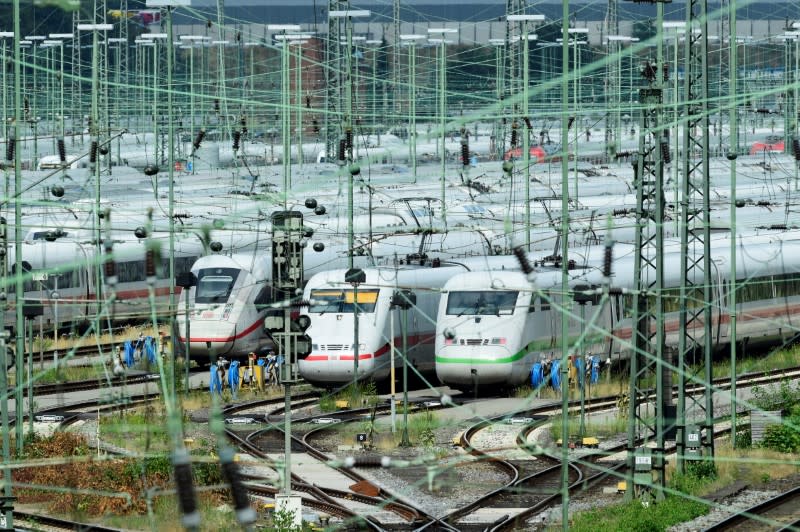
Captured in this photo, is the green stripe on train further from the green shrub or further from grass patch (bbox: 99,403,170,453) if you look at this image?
the green shrub

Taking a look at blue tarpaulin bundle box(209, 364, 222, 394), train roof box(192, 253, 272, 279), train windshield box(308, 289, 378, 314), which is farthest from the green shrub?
train roof box(192, 253, 272, 279)

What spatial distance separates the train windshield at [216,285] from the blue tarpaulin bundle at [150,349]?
137 cm

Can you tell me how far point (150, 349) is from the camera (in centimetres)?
3659

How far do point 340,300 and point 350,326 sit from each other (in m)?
0.59

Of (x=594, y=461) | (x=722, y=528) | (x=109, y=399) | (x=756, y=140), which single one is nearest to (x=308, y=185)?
(x=109, y=399)

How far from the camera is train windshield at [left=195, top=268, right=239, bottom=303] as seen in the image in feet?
119

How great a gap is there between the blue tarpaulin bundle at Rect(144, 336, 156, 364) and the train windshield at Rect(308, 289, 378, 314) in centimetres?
451

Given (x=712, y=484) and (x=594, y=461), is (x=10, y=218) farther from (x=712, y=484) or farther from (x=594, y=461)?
(x=712, y=484)

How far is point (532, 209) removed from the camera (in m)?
46.3

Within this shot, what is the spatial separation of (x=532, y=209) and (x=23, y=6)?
112 feet

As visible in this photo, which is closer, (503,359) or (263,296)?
(503,359)

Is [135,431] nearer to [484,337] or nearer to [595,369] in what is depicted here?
Answer: [484,337]

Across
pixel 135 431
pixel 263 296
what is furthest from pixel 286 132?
pixel 135 431

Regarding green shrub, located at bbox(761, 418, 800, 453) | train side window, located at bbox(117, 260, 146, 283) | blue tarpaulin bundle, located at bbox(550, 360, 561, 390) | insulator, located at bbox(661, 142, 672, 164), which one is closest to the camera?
insulator, located at bbox(661, 142, 672, 164)
